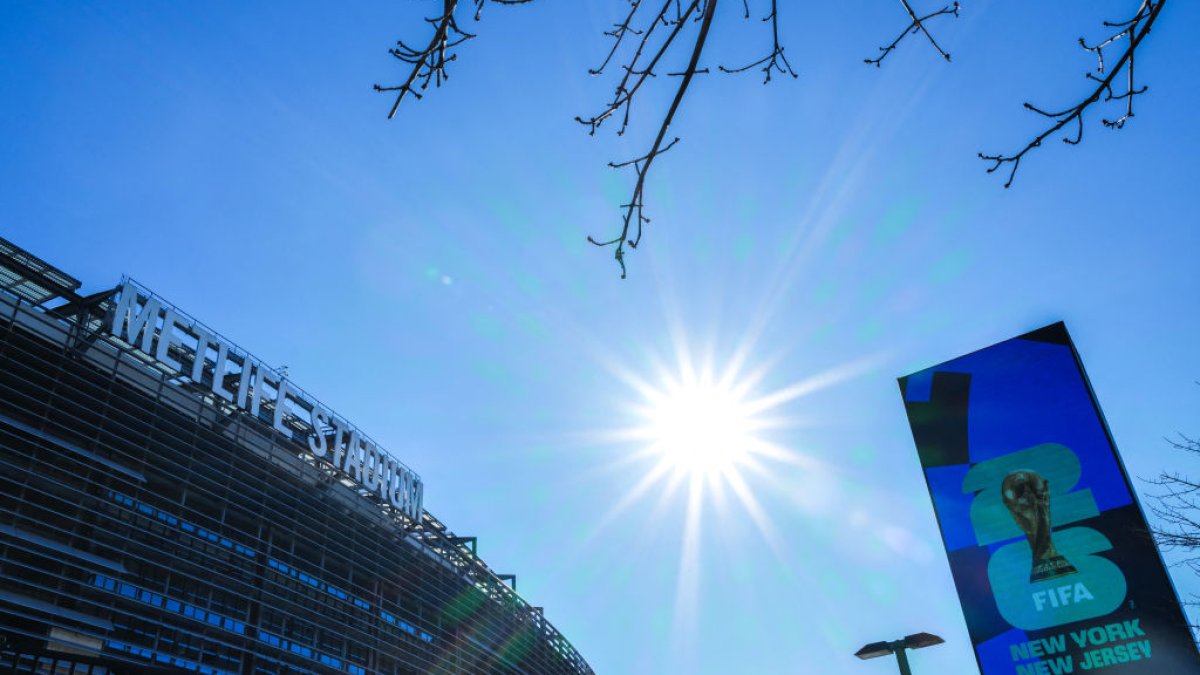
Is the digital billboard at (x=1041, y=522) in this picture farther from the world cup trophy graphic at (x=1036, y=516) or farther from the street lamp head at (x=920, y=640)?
the street lamp head at (x=920, y=640)

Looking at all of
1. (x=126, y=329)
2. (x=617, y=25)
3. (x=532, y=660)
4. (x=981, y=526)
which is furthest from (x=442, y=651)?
(x=617, y=25)

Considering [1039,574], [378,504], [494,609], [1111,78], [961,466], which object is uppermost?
[378,504]

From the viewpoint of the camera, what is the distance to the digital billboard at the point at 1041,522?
16.3 m

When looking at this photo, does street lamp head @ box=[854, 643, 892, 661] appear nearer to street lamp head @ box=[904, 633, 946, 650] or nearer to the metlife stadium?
street lamp head @ box=[904, 633, 946, 650]

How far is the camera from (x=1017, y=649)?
1783 cm

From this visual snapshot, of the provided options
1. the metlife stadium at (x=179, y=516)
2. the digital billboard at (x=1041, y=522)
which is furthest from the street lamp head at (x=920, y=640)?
the metlife stadium at (x=179, y=516)

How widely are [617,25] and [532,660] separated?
119 ft

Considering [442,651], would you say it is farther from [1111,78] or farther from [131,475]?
[1111,78]

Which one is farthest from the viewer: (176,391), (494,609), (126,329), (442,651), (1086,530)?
(494,609)

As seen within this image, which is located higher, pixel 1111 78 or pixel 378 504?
pixel 378 504

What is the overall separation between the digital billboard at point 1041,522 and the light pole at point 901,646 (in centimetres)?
495

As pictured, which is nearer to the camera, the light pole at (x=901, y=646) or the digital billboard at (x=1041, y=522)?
the light pole at (x=901, y=646)

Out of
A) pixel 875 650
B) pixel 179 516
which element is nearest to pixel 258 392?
pixel 179 516

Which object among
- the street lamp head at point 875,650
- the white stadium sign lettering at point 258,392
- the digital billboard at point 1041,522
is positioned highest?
the white stadium sign lettering at point 258,392
